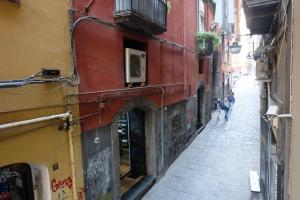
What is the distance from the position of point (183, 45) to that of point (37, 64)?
850 centimetres

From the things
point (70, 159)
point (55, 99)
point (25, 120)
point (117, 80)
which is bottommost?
point (70, 159)

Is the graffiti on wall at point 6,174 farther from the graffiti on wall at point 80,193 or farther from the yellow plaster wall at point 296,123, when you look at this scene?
the yellow plaster wall at point 296,123

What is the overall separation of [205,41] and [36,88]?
37.8 ft

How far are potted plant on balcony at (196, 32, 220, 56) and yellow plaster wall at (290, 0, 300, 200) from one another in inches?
429

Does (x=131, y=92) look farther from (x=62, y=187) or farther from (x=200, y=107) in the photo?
(x=200, y=107)

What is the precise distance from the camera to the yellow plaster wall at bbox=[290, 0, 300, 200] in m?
2.81

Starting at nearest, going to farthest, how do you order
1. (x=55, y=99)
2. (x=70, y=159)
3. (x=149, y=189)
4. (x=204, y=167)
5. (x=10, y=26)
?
1. (x=10, y=26)
2. (x=55, y=99)
3. (x=70, y=159)
4. (x=149, y=189)
5. (x=204, y=167)

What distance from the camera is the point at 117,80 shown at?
6.19m

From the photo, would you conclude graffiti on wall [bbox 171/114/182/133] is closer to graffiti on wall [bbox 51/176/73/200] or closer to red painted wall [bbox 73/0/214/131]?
red painted wall [bbox 73/0/214/131]

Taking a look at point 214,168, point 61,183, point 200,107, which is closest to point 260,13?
point 61,183

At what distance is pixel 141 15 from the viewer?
589cm

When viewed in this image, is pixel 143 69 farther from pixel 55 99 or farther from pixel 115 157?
pixel 55 99

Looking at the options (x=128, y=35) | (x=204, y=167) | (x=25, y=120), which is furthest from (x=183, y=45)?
(x=25, y=120)

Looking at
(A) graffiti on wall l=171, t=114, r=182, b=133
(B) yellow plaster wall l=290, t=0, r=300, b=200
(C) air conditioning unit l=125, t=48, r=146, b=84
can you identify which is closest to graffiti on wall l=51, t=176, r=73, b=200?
(C) air conditioning unit l=125, t=48, r=146, b=84
